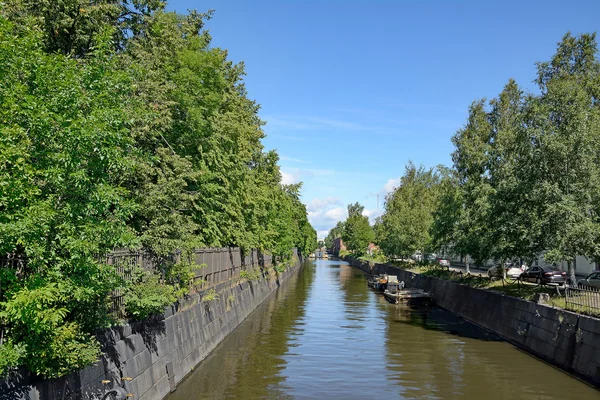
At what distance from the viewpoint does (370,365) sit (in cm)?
2103

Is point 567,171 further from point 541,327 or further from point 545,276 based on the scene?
point 545,276

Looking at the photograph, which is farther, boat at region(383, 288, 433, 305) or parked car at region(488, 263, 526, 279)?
boat at region(383, 288, 433, 305)

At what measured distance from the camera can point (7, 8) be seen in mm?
16672

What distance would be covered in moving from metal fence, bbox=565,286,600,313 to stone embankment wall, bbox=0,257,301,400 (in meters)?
15.5

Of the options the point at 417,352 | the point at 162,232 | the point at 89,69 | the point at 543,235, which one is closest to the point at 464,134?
the point at 543,235

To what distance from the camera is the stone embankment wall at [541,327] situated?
17.9 metres

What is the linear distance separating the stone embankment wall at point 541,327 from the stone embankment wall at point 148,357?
14.6 metres

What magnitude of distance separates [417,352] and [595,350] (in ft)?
26.9

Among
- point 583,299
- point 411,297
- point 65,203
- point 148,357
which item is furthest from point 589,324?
point 411,297

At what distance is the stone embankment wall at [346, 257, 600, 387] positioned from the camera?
17906 millimetres

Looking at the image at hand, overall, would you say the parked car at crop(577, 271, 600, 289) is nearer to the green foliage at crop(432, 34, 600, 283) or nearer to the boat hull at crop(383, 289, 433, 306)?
the green foliage at crop(432, 34, 600, 283)

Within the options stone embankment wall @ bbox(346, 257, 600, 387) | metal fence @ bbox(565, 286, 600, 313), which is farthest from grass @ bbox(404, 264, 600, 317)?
stone embankment wall @ bbox(346, 257, 600, 387)

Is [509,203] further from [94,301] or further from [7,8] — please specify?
[7,8]

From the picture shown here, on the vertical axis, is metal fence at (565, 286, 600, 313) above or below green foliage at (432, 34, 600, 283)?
below
